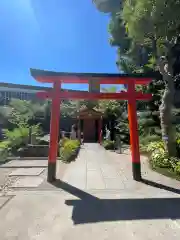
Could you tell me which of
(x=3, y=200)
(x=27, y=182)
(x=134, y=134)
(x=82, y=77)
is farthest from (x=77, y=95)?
(x=3, y=200)

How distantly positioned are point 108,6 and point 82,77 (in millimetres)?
13515

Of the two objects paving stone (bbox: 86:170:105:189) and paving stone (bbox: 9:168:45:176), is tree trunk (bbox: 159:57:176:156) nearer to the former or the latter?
paving stone (bbox: 86:170:105:189)

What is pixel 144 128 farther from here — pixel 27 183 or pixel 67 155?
pixel 27 183

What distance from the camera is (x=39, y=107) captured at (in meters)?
25.3

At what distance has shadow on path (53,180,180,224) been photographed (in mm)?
4305

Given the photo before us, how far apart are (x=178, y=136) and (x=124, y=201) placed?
6767mm

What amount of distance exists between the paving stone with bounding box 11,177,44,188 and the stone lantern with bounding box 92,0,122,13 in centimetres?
1471

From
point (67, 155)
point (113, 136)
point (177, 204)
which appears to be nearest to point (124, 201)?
point (177, 204)

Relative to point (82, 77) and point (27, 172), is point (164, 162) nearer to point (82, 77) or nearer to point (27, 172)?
point (82, 77)

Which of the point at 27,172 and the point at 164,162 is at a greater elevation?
the point at 164,162

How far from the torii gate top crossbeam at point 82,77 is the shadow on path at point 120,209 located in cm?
359


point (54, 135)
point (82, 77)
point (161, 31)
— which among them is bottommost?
point (54, 135)

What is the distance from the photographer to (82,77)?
699 centimetres

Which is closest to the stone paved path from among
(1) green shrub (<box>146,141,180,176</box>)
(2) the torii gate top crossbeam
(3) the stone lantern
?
(1) green shrub (<box>146,141,180,176</box>)
